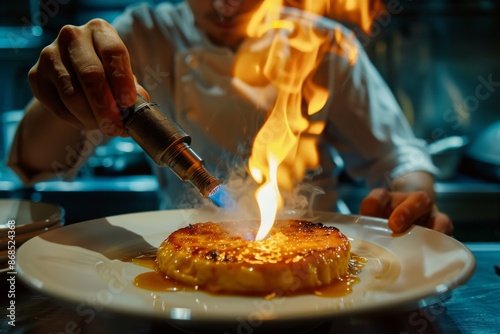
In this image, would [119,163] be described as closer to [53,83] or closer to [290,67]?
[290,67]

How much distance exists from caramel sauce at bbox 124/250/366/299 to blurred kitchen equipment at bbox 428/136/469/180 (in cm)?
340

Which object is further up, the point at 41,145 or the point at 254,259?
the point at 254,259

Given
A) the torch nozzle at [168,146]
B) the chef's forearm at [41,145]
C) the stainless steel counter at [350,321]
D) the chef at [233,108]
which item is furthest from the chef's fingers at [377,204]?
the chef's forearm at [41,145]

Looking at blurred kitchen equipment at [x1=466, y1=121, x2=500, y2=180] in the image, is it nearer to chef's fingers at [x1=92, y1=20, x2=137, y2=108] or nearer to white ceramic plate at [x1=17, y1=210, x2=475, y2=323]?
white ceramic plate at [x1=17, y1=210, x2=475, y2=323]

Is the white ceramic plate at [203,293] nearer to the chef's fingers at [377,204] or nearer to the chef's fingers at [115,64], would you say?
the chef's fingers at [377,204]

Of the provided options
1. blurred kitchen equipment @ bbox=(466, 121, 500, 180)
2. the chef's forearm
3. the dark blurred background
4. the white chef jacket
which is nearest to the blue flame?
the white chef jacket

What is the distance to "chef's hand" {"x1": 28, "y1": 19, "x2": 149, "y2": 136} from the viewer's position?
1.57 m

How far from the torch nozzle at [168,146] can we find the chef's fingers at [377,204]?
82 centimetres

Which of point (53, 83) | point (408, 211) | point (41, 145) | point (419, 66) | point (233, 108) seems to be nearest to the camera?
point (53, 83)

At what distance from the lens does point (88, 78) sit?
1578mm

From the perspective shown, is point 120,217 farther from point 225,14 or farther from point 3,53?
point 3,53

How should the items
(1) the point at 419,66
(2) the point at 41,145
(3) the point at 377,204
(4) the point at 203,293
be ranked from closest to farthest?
A: 1. (4) the point at 203,293
2. (3) the point at 377,204
3. (2) the point at 41,145
4. (1) the point at 419,66

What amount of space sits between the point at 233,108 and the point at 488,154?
9.92ft

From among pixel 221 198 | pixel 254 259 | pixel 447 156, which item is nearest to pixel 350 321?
pixel 254 259
